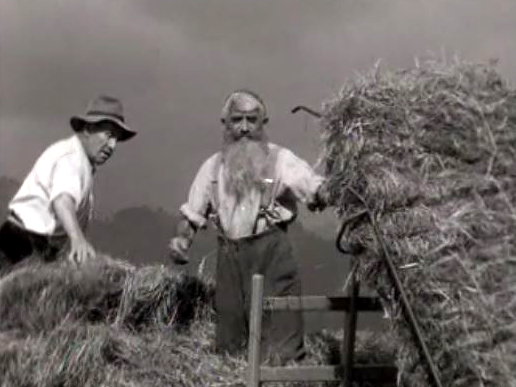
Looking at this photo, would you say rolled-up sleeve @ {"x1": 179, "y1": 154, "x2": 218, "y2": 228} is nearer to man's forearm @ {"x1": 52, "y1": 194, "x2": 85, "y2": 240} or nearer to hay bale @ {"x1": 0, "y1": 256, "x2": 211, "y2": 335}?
hay bale @ {"x1": 0, "y1": 256, "x2": 211, "y2": 335}

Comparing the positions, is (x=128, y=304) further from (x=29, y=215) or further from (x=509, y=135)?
(x=509, y=135)

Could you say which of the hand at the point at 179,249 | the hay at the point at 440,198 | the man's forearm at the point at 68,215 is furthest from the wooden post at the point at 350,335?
the man's forearm at the point at 68,215

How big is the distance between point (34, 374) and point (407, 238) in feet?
6.44

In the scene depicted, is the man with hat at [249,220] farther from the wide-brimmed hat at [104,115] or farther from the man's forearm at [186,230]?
the wide-brimmed hat at [104,115]

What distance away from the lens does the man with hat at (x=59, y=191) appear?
621 centimetres

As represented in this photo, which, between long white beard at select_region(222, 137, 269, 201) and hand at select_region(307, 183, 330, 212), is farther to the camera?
long white beard at select_region(222, 137, 269, 201)

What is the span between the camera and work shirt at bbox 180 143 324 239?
625 centimetres

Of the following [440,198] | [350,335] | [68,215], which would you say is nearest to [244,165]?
[68,215]

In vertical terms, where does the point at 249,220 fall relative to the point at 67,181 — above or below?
below

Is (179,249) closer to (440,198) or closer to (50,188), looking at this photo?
(50,188)

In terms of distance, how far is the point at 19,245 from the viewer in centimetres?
655

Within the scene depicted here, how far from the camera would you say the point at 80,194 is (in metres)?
6.27

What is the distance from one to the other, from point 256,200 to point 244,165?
228 millimetres

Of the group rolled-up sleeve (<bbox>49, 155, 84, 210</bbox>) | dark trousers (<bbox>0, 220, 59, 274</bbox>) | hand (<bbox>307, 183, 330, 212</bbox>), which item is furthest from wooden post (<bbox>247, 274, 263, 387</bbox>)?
dark trousers (<bbox>0, 220, 59, 274</bbox>)
